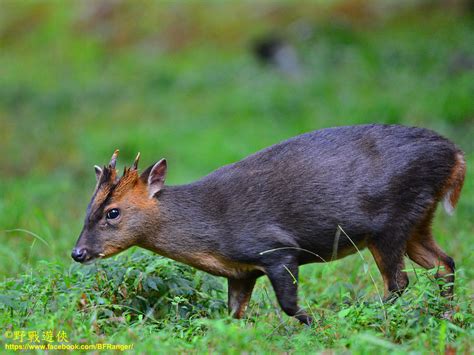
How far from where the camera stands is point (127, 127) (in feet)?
45.8

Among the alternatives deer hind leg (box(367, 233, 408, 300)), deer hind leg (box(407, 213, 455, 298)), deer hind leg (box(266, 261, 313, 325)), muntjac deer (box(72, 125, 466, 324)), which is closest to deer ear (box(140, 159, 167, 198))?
muntjac deer (box(72, 125, 466, 324))

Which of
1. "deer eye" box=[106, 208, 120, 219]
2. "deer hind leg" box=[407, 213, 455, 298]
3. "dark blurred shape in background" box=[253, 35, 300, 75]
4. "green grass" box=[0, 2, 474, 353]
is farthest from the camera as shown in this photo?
"dark blurred shape in background" box=[253, 35, 300, 75]

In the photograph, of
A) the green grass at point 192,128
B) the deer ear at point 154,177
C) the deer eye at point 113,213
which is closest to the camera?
the green grass at point 192,128

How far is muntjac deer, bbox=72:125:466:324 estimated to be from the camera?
5922 millimetres

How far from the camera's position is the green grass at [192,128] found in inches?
206

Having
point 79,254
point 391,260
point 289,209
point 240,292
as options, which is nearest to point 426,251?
point 391,260

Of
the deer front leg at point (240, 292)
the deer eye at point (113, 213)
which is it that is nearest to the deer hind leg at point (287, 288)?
the deer front leg at point (240, 292)

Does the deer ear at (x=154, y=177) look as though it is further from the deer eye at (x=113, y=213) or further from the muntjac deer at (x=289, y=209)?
the deer eye at (x=113, y=213)

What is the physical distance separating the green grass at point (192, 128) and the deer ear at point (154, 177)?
20.0 inches

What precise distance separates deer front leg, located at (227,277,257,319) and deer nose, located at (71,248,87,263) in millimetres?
1037

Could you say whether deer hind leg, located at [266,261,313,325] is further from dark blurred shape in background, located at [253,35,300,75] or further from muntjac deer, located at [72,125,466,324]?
dark blurred shape in background, located at [253,35,300,75]

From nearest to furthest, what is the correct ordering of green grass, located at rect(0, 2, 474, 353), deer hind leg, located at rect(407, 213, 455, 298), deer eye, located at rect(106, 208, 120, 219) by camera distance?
green grass, located at rect(0, 2, 474, 353), deer eye, located at rect(106, 208, 120, 219), deer hind leg, located at rect(407, 213, 455, 298)

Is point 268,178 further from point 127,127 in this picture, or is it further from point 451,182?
point 127,127

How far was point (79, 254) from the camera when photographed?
5.88 meters
